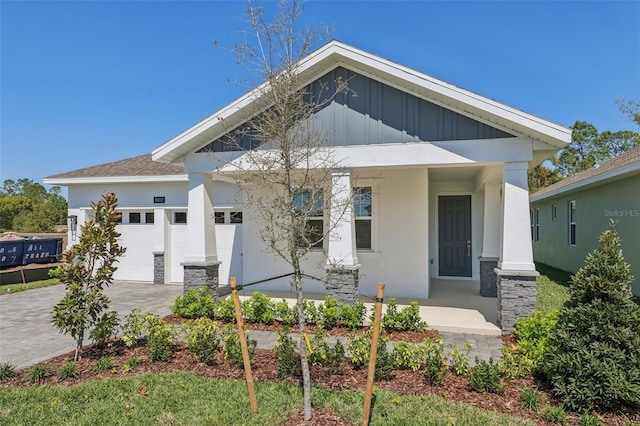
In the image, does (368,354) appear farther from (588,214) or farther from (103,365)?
(588,214)

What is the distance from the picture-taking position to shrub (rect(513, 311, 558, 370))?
463 cm

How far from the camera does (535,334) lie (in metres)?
4.89

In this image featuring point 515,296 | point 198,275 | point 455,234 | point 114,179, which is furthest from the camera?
point 114,179

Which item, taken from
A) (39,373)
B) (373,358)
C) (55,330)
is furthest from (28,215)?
(373,358)

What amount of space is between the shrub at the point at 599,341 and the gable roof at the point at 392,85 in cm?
281

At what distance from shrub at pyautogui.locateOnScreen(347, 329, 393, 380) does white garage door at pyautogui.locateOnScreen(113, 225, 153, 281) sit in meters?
9.82

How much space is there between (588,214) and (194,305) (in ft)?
41.3

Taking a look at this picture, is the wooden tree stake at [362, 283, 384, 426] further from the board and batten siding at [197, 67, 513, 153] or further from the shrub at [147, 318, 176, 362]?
the board and batten siding at [197, 67, 513, 153]

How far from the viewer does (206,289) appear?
24.7 ft

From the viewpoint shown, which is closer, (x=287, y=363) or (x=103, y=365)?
(x=287, y=363)

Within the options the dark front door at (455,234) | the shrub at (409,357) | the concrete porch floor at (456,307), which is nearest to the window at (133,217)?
the concrete porch floor at (456,307)

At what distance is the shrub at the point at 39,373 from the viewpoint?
4.50 meters

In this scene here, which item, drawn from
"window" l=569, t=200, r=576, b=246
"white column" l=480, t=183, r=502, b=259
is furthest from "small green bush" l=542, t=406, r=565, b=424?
"window" l=569, t=200, r=576, b=246

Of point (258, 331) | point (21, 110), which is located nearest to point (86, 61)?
point (21, 110)
